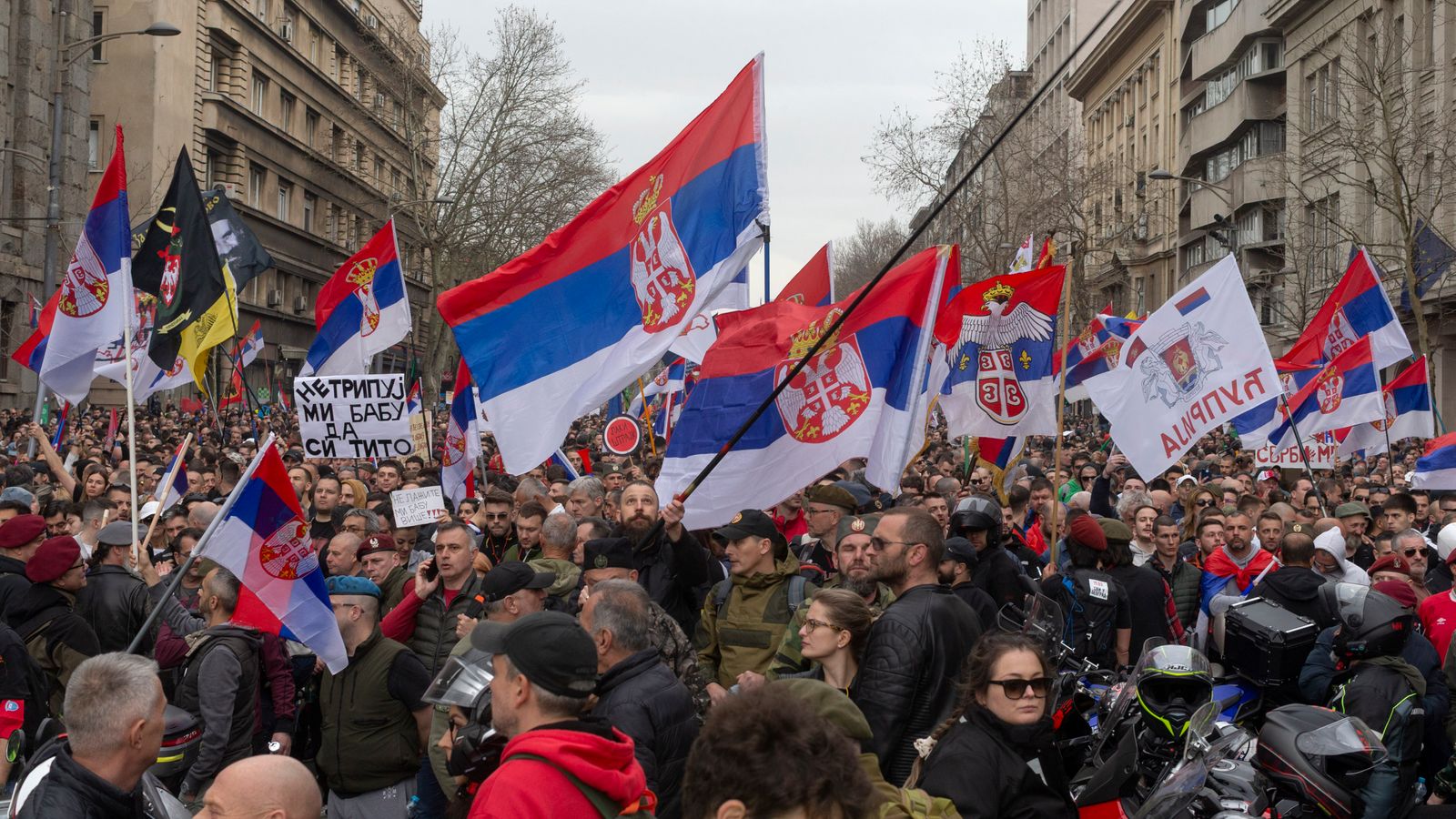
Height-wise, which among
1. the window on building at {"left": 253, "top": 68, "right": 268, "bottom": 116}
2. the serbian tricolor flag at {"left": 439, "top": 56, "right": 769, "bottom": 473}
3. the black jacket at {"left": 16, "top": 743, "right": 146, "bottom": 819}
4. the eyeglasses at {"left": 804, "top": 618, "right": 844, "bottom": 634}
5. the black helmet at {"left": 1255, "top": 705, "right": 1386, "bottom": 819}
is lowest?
the black helmet at {"left": 1255, "top": 705, "right": 1386, "bottom": 819}

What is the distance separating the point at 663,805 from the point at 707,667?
175 centimetres

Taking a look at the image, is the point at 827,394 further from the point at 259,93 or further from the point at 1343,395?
the point at 259,93

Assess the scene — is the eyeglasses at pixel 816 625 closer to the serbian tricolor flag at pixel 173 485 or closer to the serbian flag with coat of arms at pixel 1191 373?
the serbian flag with coat of arms at pixel 1191 373

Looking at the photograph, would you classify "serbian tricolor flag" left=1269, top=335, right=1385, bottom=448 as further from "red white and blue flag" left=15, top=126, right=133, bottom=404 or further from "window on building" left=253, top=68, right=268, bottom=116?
"window on building" left=253, top=68, right=268, bottom=116

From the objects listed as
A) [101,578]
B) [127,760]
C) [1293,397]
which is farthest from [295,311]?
[127,760]

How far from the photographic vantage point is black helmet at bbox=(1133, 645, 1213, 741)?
5332mm

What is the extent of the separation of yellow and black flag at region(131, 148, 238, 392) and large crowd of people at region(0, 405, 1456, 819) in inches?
98.2

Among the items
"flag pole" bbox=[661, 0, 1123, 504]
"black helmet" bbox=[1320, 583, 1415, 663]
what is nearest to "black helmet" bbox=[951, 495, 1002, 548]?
"flag pole" bbox=[661, 0, 1123, 504]

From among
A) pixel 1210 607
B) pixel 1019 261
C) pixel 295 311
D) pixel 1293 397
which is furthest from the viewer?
pixel 295 311

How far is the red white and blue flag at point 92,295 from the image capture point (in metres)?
10.3

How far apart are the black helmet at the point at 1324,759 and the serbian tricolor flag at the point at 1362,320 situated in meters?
10.3

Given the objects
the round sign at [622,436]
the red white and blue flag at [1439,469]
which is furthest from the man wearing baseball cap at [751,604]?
the round sign at [622,436]

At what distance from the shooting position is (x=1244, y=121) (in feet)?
162

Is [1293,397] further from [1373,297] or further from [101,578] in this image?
[101,578]
